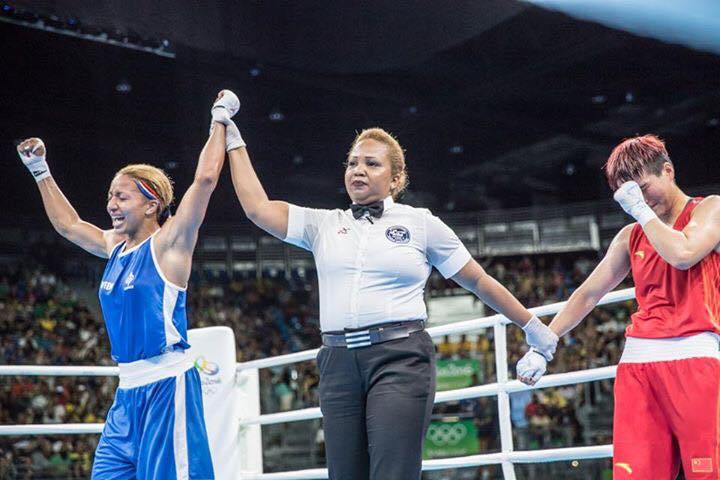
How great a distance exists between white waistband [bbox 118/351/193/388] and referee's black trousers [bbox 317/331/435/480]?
2.24ft

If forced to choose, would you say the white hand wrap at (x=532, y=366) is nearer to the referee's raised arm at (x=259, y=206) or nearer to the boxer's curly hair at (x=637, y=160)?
the boxer's curly hair at (x=637, y=160)

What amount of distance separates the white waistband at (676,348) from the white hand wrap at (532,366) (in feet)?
1.19

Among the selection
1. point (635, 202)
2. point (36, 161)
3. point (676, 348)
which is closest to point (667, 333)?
point (676, 348)

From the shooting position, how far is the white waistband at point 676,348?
2387mm

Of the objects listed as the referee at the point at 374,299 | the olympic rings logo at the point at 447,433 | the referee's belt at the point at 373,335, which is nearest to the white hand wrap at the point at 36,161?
the referee at the point at 374,299

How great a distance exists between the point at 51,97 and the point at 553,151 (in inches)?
331

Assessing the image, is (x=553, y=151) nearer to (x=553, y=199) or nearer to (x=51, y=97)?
(x=553, y=199)

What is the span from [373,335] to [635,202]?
2.72 feet

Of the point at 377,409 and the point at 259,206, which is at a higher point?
the point at 259,206

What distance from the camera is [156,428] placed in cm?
280

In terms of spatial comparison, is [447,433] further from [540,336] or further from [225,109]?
[225,109]

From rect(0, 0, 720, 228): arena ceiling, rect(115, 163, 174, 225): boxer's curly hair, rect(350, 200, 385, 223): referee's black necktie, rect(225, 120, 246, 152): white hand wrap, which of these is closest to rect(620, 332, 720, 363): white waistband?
rect(350, 200, 385, 223): referee's black necktie

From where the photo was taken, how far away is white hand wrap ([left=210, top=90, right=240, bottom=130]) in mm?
2730

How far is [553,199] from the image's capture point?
17.3m
